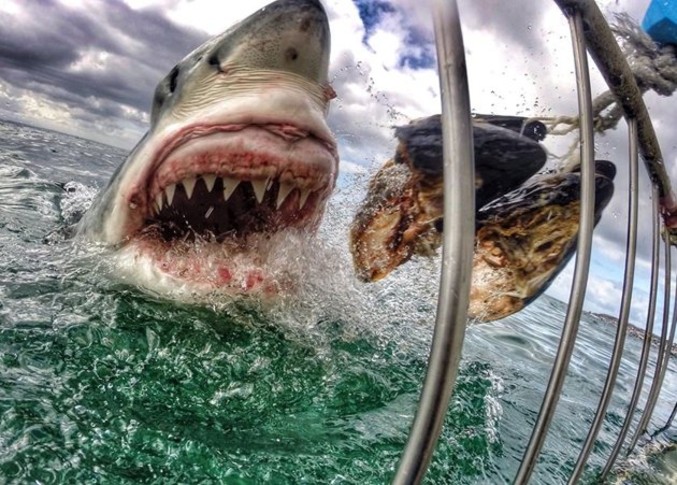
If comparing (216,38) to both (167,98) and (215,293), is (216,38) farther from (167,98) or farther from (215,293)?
(215,293)

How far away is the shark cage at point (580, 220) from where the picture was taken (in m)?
0.55

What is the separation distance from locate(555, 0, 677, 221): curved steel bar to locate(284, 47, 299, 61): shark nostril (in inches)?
32.5

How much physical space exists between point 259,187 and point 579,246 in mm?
945

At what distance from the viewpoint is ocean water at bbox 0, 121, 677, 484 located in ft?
3.48

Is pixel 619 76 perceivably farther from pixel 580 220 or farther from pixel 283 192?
pixel 283 192

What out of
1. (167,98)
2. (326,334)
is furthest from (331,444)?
(167,98)

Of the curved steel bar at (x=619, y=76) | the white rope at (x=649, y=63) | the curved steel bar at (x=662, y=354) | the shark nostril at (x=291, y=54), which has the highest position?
the white rope at (x=649, y=63)

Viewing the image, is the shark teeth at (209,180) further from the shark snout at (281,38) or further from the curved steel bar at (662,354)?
the curved steel bar at (662,354)

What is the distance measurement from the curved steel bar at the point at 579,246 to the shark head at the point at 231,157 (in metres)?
0.78

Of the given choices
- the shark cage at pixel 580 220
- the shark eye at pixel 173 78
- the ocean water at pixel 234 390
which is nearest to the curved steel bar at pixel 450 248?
the shark cage at pixel 580 220

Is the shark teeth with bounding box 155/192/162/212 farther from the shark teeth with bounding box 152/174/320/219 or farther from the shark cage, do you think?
the shark cage

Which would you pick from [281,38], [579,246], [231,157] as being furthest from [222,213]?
[579,246]

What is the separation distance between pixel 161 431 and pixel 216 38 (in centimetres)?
125

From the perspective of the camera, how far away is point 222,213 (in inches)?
66.3
